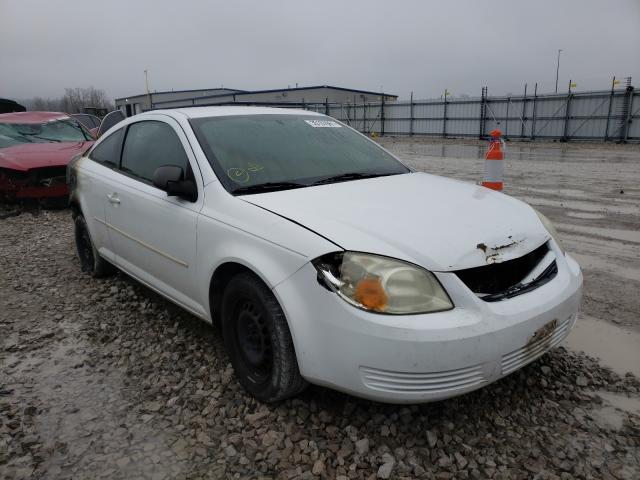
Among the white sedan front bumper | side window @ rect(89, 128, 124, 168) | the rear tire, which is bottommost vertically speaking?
the rear tire

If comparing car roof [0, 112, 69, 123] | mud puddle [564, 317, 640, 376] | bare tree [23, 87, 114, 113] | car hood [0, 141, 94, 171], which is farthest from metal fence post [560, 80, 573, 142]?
bare tree [23, 87, 114, 113]

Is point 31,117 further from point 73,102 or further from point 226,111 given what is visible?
point 73,102

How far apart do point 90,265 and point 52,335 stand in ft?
4.54

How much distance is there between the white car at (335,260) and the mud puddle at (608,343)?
2.25 ft

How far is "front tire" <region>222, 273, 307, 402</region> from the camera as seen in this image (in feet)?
7.77

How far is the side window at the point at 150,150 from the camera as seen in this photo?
328 centimetres

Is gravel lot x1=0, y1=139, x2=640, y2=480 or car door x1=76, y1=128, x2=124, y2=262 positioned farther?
car door x1=76, y1=128, x2=124, y2=262

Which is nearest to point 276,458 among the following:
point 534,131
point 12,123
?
point 12,123

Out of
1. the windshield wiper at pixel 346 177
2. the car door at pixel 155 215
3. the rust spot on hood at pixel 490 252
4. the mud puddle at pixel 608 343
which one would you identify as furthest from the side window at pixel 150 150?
the mud puddle at pixel 608 343

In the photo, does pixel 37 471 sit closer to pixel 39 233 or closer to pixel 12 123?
pixel 39 233

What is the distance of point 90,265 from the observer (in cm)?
488

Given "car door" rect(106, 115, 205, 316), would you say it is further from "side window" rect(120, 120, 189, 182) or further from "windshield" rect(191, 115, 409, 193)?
"windshield" rect(191, 115, 409, 193)

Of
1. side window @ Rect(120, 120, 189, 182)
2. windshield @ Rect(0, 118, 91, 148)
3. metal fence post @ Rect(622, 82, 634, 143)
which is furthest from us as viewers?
metal fence post @ Rect(622, 82, 634, 143)

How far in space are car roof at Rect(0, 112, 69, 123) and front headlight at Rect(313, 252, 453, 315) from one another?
9.49 metres
